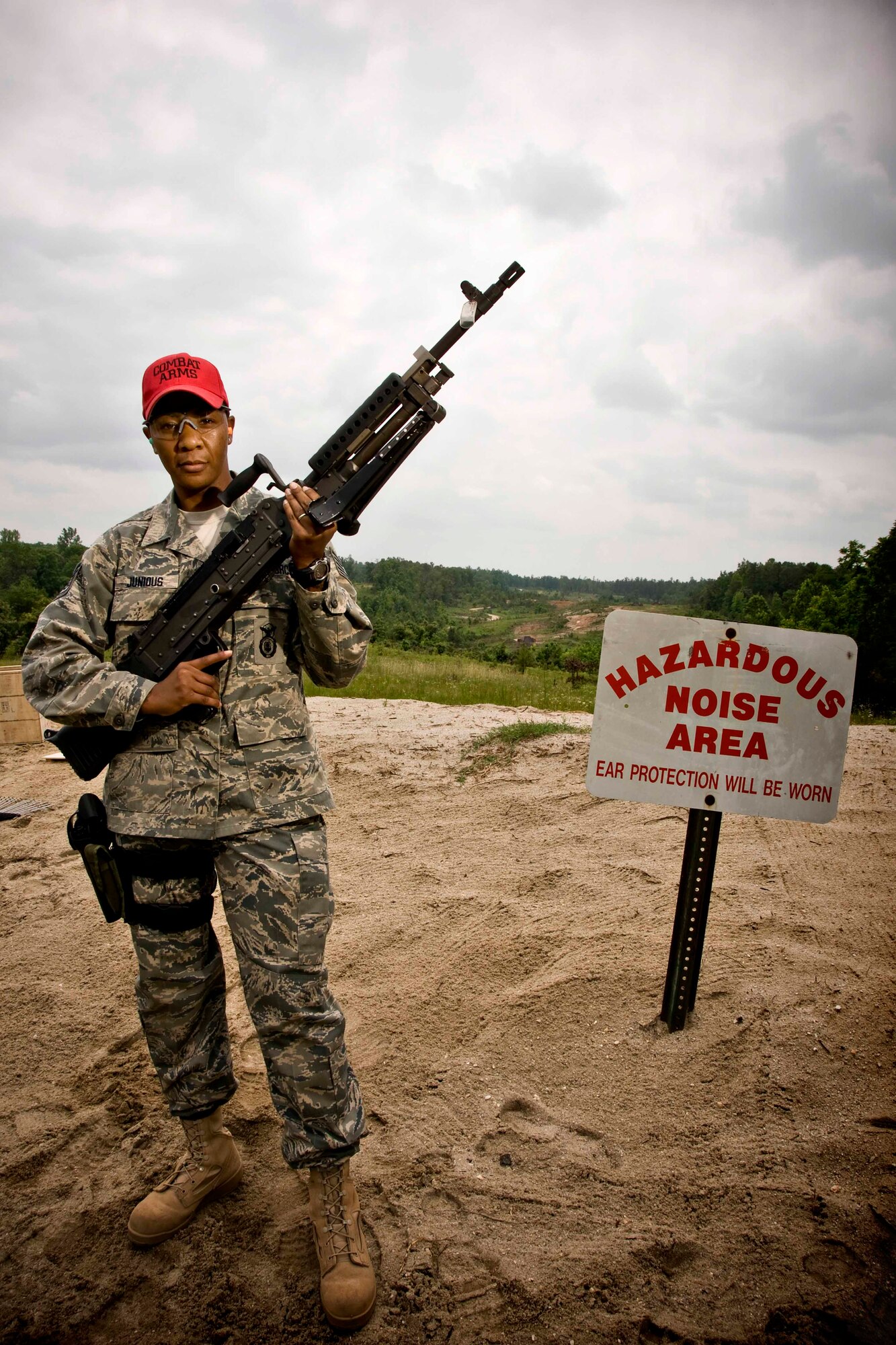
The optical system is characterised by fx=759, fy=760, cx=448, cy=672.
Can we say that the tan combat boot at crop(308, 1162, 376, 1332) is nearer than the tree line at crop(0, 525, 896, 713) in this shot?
Yes

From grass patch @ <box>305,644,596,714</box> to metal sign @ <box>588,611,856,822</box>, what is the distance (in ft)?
13.0

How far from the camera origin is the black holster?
213 centimetres

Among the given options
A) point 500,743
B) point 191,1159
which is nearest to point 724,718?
point 191,1159

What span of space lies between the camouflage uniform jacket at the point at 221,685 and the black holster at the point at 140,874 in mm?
103

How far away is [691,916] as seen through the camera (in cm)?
280

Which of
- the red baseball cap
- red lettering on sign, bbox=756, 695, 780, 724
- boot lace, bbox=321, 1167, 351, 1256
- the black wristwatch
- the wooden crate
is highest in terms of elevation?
the red baseball cap

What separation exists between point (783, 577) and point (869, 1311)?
76.4m

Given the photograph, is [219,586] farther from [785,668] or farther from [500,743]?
[500,743]

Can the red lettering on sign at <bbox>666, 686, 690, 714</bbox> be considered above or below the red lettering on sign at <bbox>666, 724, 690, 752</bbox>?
above

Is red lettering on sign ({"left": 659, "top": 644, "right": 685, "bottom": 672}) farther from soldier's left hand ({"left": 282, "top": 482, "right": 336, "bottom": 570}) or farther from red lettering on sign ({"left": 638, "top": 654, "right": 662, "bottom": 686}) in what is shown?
soldier's left hand ({"left": 282, "top": 482, "right": 336, "bottom": 570})

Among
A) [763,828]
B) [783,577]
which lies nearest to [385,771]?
[763,828]

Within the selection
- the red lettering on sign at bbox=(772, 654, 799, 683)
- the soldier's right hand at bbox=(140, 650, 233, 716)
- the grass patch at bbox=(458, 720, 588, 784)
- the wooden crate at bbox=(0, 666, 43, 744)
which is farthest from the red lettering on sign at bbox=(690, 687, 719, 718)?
the wooden crate at bbox=(0, 666, 43, 744)

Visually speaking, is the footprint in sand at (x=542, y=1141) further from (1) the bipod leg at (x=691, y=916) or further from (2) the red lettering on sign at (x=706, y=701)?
(2) the red lettering on sign at (x=706, y=701)

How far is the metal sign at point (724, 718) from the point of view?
2652 mm
